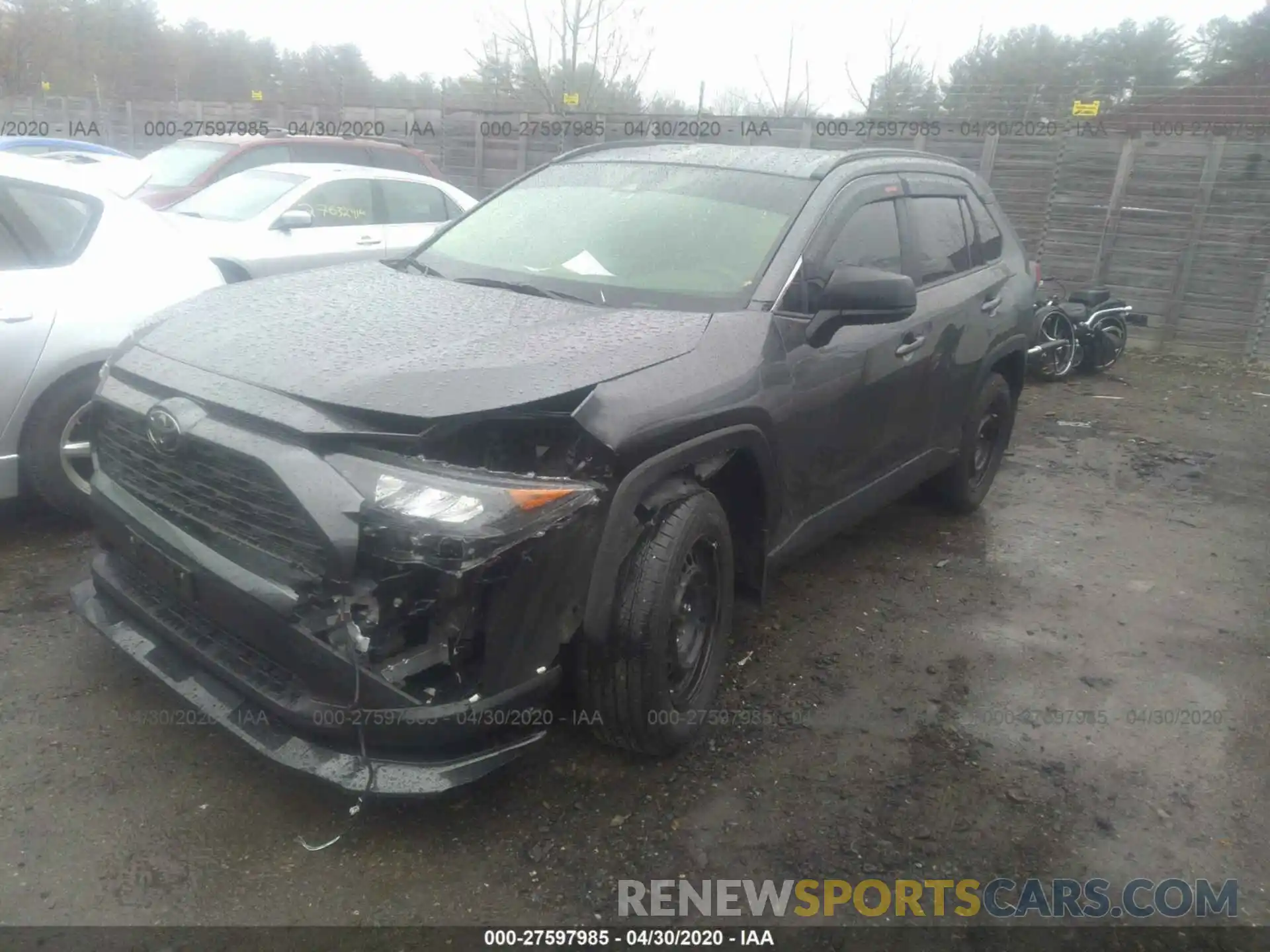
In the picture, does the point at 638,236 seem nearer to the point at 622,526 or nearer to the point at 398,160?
the point at 622,526

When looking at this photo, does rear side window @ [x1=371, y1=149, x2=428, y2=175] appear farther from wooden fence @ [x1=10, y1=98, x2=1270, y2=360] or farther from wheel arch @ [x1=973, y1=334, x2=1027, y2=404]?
wheel arch @ [x1=973, y1=334, x2=1027, y2=404]

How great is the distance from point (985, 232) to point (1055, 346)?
4517 millimetres

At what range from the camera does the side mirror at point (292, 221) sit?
23.1ft

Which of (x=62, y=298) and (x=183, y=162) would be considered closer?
(x=62, y=298)

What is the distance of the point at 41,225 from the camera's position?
13.7 ft

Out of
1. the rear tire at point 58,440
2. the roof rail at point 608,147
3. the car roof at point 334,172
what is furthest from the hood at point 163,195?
the roof rail at point 608,147

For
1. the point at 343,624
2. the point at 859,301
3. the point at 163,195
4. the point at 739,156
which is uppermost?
the point at 739,156

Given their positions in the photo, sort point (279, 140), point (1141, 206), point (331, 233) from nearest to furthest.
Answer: point (331, 233) < point (279, 140) < point (1141, 206)

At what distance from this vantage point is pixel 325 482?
225 cm

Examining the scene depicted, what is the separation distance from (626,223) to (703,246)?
0.36m

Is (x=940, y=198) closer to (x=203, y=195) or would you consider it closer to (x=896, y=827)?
(x=896, y=827)

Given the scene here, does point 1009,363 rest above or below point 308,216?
below

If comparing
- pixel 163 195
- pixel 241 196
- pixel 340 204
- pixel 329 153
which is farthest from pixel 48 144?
pixel 340 204

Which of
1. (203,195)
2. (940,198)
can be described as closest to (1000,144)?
(940,198)
